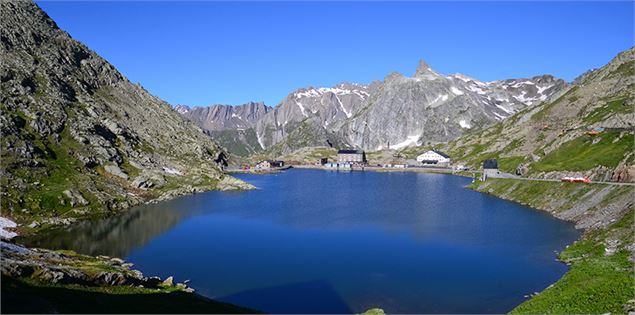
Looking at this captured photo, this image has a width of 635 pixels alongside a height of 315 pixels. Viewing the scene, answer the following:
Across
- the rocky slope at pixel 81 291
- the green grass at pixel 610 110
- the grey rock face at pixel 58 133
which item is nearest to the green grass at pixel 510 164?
the green grass at pixel 610 110

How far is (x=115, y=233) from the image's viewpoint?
86250mm

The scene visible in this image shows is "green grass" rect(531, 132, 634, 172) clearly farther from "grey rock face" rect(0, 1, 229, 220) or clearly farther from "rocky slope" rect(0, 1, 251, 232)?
"grey rock face" rect(0, 1, 229, 220)

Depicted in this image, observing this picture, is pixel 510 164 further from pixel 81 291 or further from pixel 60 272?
pixel 60 272

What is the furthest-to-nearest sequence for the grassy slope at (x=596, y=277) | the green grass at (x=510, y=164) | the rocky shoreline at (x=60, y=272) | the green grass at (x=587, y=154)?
the green grass at (x=510, y=164) → the green grass at (x=587, y=154) → the grassy slope at (x=596, y=277) → the rocky shoreline at (x=60, y=272)

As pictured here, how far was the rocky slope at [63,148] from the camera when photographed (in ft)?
332

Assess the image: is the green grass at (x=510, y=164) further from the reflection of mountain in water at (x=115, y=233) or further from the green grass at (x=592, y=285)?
the reflection of mountain in water at (x=115, y=233)

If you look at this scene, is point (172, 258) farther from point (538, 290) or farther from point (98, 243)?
point (538, 290)

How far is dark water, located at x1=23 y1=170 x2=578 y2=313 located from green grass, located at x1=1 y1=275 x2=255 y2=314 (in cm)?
679

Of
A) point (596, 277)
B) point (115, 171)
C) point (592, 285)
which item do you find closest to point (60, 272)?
point (592, 285)

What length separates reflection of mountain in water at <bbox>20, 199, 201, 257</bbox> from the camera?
74.0m

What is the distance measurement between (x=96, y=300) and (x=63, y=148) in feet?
357

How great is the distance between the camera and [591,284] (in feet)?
151

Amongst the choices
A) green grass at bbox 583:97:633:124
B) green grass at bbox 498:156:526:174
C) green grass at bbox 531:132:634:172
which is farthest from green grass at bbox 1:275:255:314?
green grass at bbox 583:97:633:124

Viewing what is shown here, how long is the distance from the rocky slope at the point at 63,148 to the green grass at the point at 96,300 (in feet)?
182
